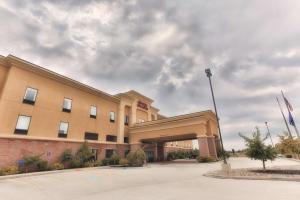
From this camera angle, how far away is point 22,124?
19.5 m

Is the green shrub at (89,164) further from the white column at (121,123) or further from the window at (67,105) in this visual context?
the white column at (121,123)

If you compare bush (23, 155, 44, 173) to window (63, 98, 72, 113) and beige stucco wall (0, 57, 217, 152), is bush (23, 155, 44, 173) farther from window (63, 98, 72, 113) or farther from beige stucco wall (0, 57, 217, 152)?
window (63, 98, 72, 113)

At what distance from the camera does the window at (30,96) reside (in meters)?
20.4

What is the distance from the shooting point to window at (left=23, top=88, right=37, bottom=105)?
2040 centimetres

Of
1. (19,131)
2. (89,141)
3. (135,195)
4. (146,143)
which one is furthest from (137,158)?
(135,195)

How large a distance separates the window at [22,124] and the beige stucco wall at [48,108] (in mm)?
401

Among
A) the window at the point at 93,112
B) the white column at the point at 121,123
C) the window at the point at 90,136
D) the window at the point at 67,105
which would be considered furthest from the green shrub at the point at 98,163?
the window at the point at 67,105

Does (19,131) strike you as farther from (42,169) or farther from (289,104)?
(289,104)

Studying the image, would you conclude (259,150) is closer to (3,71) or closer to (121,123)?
(121,123)

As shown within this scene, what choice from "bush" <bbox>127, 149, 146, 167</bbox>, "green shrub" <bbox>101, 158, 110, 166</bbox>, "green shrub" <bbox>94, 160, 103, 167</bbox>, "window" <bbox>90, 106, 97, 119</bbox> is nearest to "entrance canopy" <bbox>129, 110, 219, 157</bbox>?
"bush" <bbox>127, 149, 146, 167</bbox>

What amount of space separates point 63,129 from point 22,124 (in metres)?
5.03

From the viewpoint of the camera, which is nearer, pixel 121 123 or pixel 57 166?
pixel 57 166

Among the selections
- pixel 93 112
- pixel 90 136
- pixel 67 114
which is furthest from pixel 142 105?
pixel 67 114

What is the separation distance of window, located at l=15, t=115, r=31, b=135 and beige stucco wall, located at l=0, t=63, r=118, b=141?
401mm
